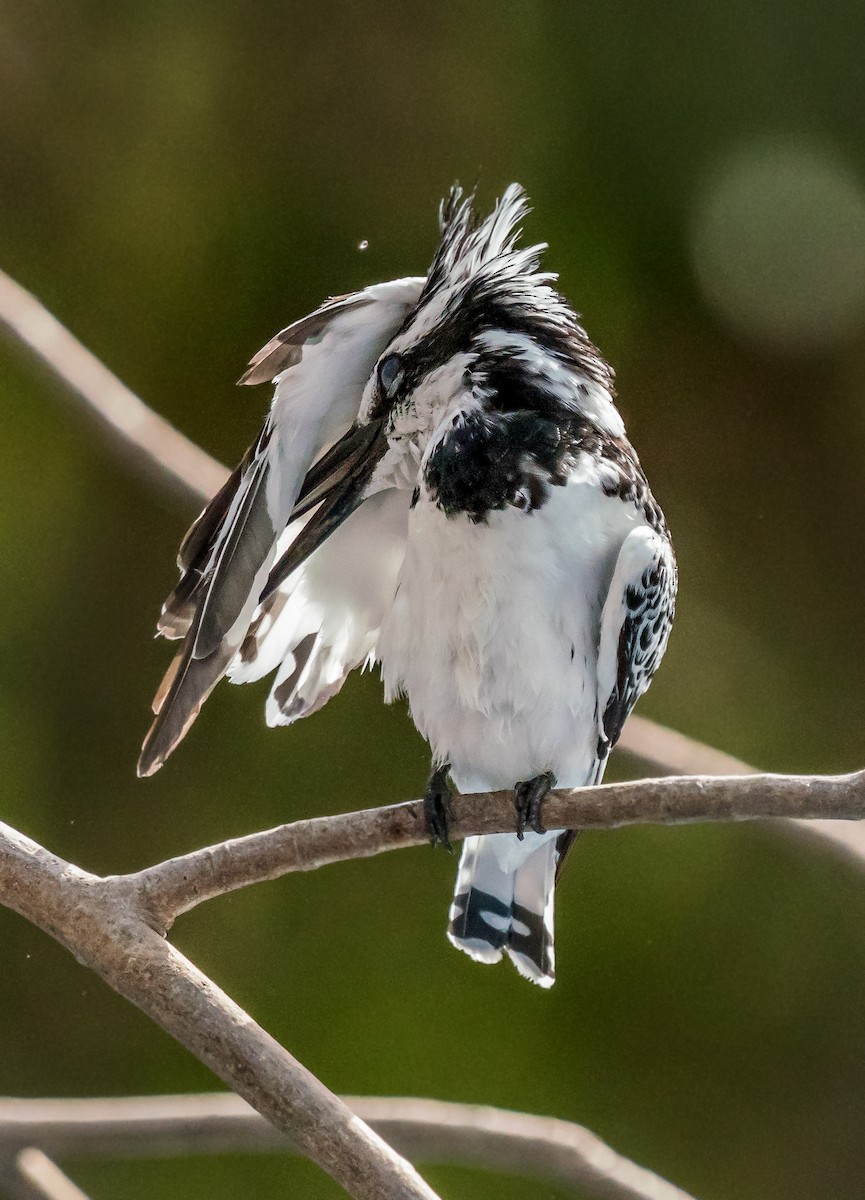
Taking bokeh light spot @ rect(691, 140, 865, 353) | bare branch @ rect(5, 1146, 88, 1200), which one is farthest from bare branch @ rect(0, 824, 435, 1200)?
bokeh light spot @ rect(691, 140, 865, 353)

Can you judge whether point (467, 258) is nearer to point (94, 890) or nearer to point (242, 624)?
point (242, 624)

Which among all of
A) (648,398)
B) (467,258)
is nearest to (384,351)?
(467,258)

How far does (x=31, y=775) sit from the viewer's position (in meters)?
1.82

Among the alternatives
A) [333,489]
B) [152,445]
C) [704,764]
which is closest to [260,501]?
[333,489]

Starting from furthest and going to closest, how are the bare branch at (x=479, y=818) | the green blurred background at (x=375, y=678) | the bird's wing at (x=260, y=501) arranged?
the green blurred background at (x=375, y=678)
the bird's wing at (x=260, y=501)
the bare branch at (x=479, y=818)

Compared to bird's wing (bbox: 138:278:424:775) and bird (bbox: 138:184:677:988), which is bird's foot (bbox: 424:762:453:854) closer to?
bird (bbox: 138:184:677:988)

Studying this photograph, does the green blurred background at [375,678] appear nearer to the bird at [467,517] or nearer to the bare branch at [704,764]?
the bare branch at [704,764]

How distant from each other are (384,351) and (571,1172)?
79cm

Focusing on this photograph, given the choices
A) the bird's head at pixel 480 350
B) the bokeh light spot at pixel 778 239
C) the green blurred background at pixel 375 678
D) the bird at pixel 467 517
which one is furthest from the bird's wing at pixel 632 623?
the bokeh light spot at pixel 778 239

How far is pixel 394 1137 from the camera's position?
117 cm

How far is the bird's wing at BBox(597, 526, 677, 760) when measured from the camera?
2.96 feet

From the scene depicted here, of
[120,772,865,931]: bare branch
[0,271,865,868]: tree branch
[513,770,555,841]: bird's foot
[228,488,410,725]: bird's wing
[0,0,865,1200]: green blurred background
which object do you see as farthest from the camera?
[0,0,865,1200]: green blurred background

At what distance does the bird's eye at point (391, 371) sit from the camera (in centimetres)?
97

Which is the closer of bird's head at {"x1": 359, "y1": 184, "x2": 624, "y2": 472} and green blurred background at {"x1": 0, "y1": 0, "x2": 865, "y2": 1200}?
bird's head at {"x1": 359, "y1": 184, "x2": 624, "y2": 472}
